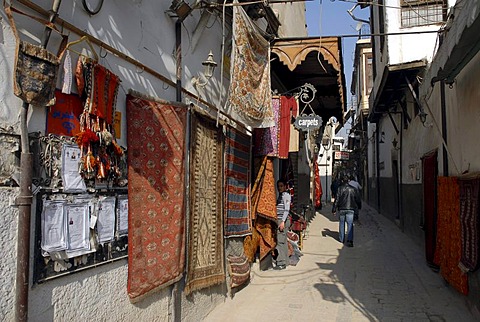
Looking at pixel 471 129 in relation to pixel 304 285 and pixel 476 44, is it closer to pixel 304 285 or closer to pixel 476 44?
pixel 476 44

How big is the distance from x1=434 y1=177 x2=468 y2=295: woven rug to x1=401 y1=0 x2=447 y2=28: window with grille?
4.82 metres

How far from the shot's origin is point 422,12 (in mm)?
10117

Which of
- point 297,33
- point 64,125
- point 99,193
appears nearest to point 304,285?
point 99,193

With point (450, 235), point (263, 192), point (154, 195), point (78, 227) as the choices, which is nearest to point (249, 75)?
point (154, 195)

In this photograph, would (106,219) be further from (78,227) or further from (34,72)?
(34,72)

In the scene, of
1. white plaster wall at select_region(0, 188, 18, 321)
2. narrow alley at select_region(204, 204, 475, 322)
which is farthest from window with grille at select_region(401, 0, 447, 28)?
white plaster wall at select_region(0, 188, 18, 321)

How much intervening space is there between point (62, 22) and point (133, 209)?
1.56 m

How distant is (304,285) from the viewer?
6.89m

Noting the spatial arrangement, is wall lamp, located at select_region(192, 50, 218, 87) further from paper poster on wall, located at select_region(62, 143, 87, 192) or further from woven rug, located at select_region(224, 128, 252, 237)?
paper poster on wall, located at select_region(62, 143, 87, 192)

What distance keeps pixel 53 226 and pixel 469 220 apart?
473cm

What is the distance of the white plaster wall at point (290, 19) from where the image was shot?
9137 millimetres

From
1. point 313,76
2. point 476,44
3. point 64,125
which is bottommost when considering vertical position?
point 64,125

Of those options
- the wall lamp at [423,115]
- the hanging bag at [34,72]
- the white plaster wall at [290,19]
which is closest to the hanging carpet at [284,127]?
the white plaster wall at [290,19]

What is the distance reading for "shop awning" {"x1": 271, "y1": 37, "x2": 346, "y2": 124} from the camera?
22.7ft
